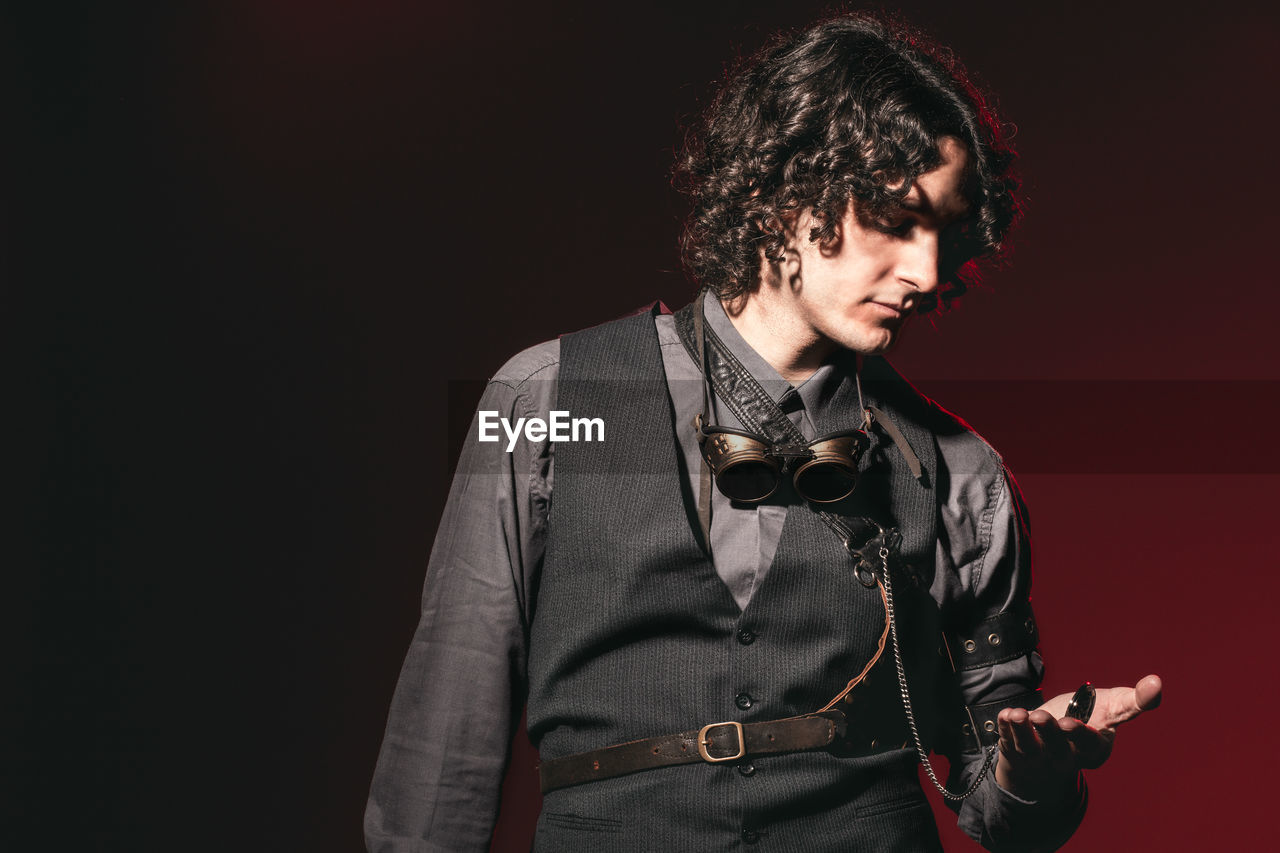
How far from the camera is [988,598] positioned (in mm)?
1552

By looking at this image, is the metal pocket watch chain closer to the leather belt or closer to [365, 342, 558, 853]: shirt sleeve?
the leather belt

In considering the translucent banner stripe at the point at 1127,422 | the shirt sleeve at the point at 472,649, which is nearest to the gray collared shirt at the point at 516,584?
the shirt sleeve at the point at 472,649

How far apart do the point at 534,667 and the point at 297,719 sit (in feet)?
3.36

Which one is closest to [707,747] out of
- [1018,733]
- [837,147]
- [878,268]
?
[1018,733]

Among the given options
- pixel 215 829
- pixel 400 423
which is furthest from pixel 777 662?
pixel 215 829

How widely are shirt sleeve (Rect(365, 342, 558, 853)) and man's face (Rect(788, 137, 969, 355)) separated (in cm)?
34

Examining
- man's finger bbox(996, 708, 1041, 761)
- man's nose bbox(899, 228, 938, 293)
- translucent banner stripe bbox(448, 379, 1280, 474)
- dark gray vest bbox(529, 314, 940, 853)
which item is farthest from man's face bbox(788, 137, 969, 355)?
translucent banner stripe bbox(448, 379, 1280, 474)

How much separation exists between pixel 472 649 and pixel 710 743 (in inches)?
11.4

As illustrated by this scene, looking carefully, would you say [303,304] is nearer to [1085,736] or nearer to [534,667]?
[534,667]

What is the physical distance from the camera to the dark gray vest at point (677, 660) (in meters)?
1.31

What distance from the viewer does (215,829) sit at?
215cm

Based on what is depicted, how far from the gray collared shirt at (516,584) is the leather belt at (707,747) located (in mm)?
105
